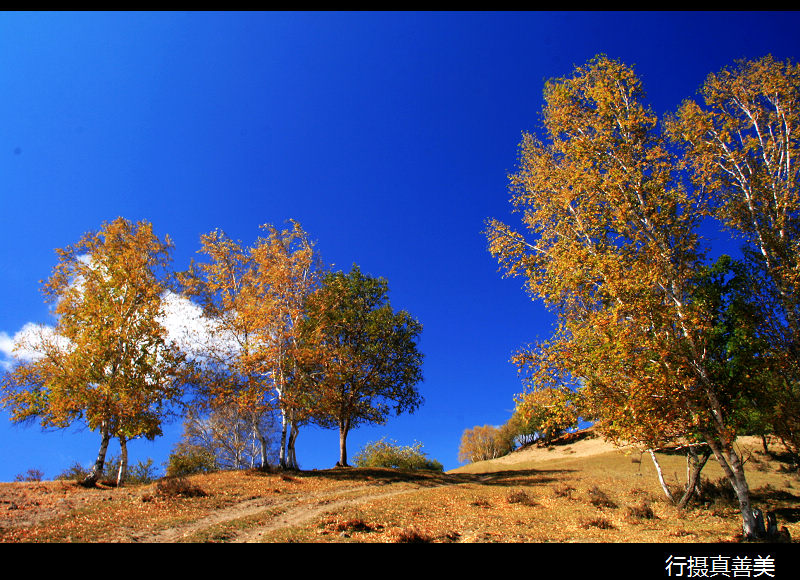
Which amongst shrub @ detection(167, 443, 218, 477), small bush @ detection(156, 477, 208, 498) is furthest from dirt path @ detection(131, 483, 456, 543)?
shrub @ detection(167, 443, 218, 477)

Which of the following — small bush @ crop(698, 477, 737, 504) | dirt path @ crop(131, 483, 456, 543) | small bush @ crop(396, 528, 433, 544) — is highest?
dirt path @ crop(131, 483, 456, 543)

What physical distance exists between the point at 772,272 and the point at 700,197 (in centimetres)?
413

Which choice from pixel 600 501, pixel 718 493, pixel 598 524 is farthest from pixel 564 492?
pixel 598 524

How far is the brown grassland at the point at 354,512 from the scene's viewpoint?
12047 millimetres

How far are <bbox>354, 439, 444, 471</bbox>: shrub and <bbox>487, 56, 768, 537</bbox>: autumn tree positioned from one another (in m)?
37.7

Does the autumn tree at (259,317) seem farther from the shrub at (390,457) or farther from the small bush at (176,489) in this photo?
the shrub at (390,457)

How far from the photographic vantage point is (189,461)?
35.2 m

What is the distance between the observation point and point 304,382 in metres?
26.4

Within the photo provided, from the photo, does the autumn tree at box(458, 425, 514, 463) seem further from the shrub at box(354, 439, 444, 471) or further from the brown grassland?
the brown grassland

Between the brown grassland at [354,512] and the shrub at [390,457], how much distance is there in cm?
2218

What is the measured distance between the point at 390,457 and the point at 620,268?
4241 centimetres

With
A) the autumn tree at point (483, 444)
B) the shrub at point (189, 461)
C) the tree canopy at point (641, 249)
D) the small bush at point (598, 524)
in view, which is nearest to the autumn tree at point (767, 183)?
the tree canopy at point (641, 249)

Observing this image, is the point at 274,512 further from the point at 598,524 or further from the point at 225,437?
the point at 225,437

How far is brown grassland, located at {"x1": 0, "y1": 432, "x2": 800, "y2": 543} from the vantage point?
12047mm
